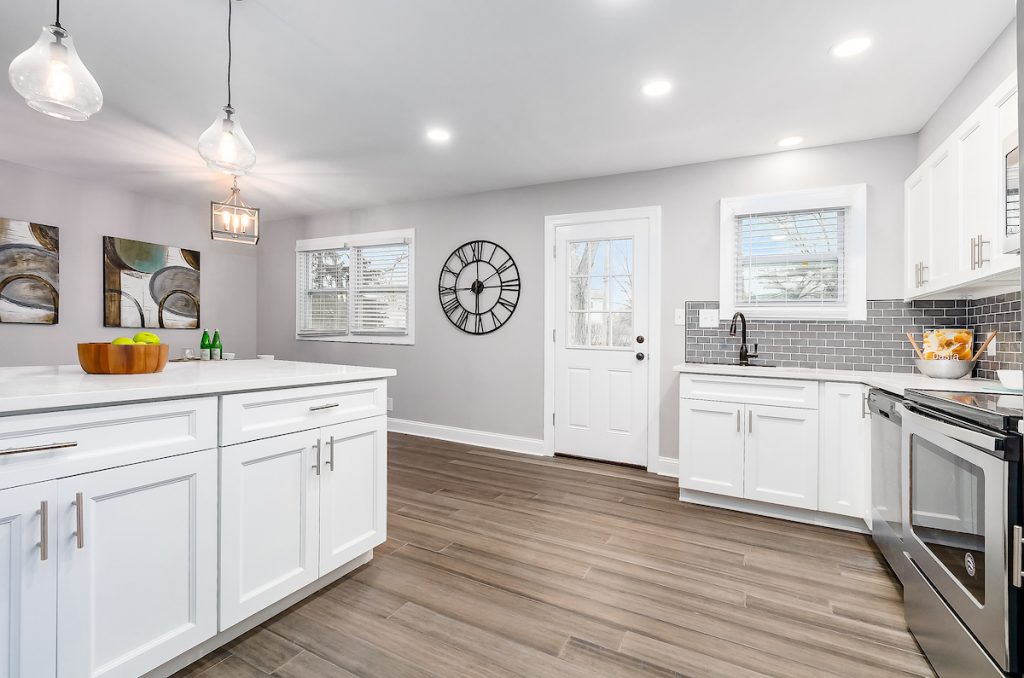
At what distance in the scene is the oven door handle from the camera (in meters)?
1.23

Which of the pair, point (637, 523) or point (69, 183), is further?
point (69, 183)

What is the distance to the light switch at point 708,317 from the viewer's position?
3.70m

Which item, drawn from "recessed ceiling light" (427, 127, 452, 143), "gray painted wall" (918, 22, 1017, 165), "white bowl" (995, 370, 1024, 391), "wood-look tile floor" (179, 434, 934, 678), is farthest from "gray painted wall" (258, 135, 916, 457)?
"white bowl" (995, 370, 1024, 391)

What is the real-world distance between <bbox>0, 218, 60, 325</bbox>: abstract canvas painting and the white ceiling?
598 millimetres

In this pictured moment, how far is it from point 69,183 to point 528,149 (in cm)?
421

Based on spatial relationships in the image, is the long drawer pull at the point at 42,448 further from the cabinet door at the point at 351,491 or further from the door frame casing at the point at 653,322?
the door frame casing at the point at 653,322

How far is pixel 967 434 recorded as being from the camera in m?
1.37

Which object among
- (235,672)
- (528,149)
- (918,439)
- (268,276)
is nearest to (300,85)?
(528,149)

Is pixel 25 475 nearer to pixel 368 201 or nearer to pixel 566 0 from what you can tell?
pixel 566 0

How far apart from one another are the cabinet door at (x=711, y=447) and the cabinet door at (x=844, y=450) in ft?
1.43

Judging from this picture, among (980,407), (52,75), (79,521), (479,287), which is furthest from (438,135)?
(980,407)

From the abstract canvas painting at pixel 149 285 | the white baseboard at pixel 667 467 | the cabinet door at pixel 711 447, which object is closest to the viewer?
the cabinet door at pixel 711 447

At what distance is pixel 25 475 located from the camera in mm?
1171

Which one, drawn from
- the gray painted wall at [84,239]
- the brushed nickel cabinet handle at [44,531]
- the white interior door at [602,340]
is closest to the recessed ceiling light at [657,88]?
the white interior door at [602,340]
